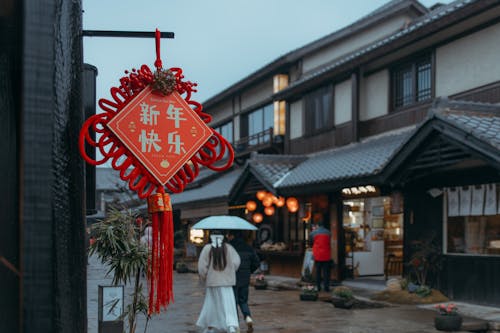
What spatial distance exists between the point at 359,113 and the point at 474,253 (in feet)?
21.3

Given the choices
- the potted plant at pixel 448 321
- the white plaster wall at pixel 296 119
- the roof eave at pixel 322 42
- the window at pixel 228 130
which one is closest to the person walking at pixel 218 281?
the potted plant at pixel 448 321

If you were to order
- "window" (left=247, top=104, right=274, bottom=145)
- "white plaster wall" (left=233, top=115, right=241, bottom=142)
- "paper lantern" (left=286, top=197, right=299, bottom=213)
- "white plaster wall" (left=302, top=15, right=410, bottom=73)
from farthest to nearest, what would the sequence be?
"white plaster wall" (left=233, top=115, right=241, bottom=142) → "window" (left=247, top=104, right=274, bottom=145) → "white plaster wall" (left=302, top=15, right=410, bottom=73) → "paper lantern" (left=286, top=197, right=299, bottom=213)

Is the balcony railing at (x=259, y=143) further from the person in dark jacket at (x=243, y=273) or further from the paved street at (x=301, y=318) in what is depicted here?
the person in dark jacket at (x=243, y=273)

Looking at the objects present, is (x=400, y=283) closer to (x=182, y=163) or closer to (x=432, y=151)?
(x=432, y=151)

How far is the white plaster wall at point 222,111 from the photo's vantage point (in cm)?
3006

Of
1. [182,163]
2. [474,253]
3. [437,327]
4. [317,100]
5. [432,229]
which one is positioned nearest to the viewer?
[182,163]

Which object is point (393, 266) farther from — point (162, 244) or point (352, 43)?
point (162, 244)

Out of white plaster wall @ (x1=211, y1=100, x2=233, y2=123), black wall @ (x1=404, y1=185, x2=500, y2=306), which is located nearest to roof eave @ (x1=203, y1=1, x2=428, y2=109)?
white plaster wall @ (x1=211, y1=100, x2=233, y2=123)

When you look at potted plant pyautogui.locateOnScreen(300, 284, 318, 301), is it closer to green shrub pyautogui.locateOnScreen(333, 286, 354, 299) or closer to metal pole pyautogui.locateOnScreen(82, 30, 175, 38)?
green shrub pyautogui.locateOnScreen(333, 286, 354, 299)

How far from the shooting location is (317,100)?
21.4 m

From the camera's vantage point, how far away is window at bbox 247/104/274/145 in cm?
2570

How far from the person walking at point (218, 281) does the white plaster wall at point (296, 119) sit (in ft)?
41.0

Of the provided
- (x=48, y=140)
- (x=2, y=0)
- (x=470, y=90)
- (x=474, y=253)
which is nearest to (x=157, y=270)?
(x=48, y=140)

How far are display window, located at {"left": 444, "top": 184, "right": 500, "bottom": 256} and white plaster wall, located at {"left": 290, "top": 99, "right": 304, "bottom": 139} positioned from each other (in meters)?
8.91
